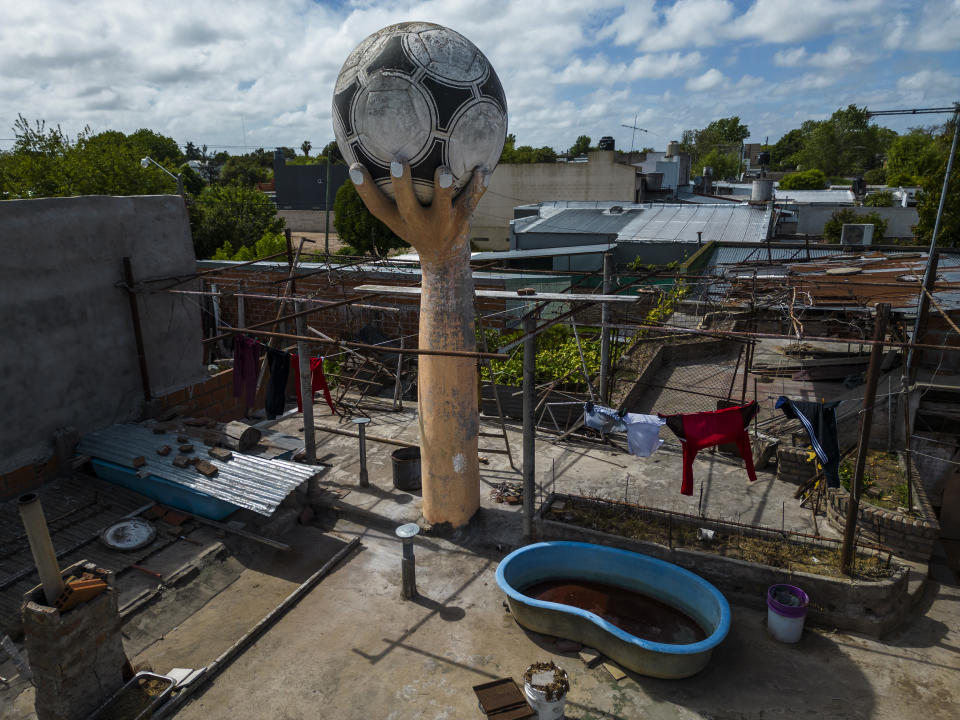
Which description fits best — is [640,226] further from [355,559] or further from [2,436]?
[2,436]

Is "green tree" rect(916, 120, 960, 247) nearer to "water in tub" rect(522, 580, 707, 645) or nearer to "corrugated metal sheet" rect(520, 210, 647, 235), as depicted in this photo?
"corrugated metal sheet" rect(520, 210, 647, 235)

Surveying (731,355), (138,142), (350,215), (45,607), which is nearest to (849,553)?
A: (45,607)

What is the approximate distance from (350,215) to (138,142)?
3910 centimetres

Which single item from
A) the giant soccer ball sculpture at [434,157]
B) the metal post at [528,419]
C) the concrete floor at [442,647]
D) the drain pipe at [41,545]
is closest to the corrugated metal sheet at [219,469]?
the concrete floor at [442,647]

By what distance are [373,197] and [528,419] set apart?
4.18 m

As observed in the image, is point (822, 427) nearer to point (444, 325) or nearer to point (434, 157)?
point (444, 325)

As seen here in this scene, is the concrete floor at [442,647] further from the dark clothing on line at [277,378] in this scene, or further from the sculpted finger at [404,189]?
the sculpted finger at [404,189]

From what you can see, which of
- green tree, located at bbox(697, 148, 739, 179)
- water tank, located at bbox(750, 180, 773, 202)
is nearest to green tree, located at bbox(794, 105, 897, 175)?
green tree, located at bbox(697, 148, 739, 179)

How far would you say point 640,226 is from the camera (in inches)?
1206

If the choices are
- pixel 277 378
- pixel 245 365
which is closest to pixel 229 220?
pixel 245 365

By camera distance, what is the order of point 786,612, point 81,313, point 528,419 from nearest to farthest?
1. point 786,612
2. point 528,419
3. point 81,313

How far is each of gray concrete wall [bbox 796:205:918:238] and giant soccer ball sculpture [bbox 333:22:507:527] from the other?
32.2m

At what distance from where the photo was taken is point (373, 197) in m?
9.23

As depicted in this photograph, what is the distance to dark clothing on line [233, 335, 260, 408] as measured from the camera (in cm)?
1250
